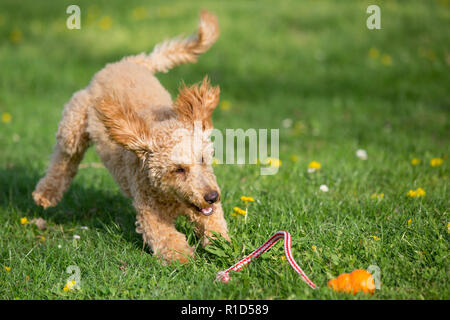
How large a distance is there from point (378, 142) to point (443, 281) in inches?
139

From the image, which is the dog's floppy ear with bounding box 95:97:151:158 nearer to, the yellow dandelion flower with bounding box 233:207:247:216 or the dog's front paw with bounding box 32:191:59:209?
the yellow dandelion flower with bounding box 233:207:247:216

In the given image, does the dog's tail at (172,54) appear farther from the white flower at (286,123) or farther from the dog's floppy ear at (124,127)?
the white flower at (286,123)

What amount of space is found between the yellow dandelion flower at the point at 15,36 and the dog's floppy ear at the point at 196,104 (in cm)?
858

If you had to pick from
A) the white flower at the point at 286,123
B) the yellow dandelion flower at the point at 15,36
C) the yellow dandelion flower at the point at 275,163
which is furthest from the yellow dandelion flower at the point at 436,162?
the yellow dandelion flower at the point at 15,36

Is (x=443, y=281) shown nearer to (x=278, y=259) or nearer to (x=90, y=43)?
(x=278, y=259)

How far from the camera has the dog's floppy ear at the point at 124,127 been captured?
3.58 meters

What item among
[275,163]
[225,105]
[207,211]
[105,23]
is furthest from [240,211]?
[105,23]

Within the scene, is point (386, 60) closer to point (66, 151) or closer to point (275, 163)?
point (275, 163)

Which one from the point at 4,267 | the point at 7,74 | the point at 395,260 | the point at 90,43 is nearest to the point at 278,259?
the point at 395,260

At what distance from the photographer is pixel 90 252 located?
3705 mm

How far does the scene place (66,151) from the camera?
4.72 metres

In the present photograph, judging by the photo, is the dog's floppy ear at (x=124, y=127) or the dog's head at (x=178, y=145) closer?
the dog's head at (x=178, y=145)

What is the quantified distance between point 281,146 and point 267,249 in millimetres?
3452

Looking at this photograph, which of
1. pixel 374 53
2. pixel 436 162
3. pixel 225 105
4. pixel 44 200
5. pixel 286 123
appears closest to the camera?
pixel 44 200
